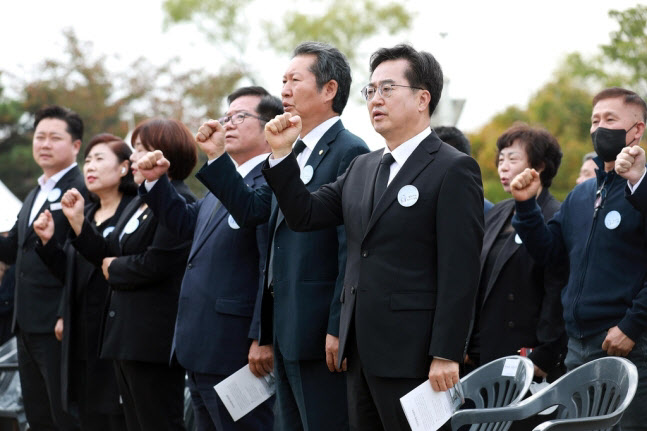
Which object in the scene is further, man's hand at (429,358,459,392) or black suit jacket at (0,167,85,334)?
black suit jacket at (0,167,85,334)

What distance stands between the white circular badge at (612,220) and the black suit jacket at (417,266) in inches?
43.1

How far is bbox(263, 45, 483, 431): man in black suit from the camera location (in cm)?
344

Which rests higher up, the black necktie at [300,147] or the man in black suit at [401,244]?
the black necktie at [300,147]

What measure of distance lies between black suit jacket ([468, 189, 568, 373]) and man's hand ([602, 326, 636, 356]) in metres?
0.80

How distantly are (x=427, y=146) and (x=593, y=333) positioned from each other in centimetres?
138

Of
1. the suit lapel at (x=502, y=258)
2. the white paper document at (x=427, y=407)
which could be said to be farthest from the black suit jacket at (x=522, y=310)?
the white paper document at (x=427, y=407)

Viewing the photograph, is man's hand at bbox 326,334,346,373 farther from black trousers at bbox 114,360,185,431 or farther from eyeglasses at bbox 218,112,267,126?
black trousers at bbox 114,360,185,431

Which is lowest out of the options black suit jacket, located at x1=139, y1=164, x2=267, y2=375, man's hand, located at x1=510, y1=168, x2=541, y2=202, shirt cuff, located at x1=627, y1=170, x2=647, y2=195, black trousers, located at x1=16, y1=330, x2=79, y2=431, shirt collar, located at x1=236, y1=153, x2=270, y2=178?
black trousers, located at x1=16, y1=330, x2=79, y2=431

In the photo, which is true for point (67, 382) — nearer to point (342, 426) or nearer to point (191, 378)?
point (191, 378)

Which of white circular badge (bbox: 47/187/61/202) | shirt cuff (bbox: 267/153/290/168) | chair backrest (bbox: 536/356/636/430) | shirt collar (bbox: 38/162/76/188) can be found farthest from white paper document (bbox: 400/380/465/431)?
shirt collar (bbox: 38/162/76/188)

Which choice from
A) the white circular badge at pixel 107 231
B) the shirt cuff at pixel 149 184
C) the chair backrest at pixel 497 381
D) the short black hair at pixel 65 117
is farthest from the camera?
the short black hair at pixel 65 117

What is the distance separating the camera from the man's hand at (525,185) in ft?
14.8

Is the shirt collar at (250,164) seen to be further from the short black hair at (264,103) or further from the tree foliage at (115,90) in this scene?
the tree foliage at (115,90)

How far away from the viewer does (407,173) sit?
3.62m
